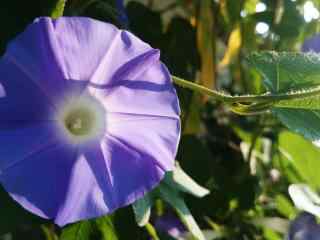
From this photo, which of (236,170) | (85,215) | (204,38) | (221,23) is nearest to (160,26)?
(204,38)

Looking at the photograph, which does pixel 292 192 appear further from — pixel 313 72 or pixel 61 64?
pixel 61 64

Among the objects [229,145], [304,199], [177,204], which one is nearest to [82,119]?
[177,204]

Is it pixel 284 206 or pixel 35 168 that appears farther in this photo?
pixel 284 206

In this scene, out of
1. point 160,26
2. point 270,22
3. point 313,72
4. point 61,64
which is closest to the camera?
point 61,64

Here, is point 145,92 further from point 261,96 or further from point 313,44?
point 313,44

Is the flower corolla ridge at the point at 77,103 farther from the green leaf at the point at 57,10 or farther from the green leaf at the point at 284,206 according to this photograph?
the green leaf at the point at 284,206

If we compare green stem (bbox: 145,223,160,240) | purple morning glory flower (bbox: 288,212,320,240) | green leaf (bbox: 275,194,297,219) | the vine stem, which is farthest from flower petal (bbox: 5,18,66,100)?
green leaf (bbox: 275,194,297,219)
